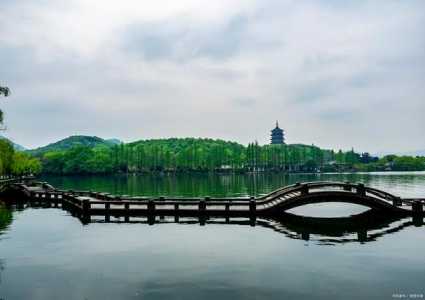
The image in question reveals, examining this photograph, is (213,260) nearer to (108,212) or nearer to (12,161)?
(108,212)

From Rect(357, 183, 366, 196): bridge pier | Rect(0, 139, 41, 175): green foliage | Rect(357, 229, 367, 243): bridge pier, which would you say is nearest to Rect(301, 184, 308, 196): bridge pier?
Rect(357, 183, 366, 196): bridge pier

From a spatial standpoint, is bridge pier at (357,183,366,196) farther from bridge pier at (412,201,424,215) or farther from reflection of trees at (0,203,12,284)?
reflection of trees at (0,203,12,284)

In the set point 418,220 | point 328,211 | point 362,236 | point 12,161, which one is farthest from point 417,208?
point 12,161

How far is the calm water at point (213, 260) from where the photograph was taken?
14203mm

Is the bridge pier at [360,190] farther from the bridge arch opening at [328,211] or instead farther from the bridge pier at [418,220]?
the bridge pier at [418,220]

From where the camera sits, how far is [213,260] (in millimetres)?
18562

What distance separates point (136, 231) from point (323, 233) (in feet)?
42.1

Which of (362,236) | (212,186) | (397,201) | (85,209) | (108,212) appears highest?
(397,201)

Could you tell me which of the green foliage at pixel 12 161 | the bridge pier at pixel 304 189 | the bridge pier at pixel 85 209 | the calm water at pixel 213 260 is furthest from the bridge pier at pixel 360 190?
the green foliage at pixel 12 161

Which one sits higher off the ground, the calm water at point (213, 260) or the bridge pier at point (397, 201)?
the bridge pier at point (397, 201)

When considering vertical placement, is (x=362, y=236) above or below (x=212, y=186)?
above

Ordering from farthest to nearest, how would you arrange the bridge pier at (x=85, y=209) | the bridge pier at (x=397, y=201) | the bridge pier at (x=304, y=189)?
the bridge pier at (x=397, y=201) → the bridge pier at (x=304, y=189) → the bridge pier at (x=85, y=209)

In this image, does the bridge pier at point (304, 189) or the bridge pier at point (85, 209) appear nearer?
the bridge pier at point (85, 209)

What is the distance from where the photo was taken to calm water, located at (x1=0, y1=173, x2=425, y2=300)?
559 inches
